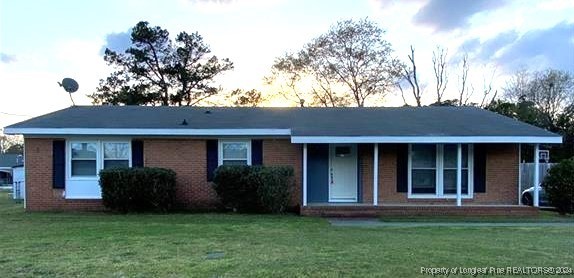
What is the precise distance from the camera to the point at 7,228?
11.9 meters

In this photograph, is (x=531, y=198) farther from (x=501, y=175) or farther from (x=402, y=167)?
(x=402, y=167)

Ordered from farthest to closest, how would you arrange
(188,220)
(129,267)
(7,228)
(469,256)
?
(188,220) < (7,228) < (469,256) < (129,267)

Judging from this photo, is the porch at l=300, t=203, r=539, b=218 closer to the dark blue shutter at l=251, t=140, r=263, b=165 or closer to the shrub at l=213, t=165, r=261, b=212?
the shrub at l=213, t=165, r=261, b=212

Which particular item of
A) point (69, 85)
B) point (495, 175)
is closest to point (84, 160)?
point (69, 85)

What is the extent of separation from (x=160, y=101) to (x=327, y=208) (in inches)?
1093

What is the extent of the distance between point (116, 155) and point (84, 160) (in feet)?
3.16

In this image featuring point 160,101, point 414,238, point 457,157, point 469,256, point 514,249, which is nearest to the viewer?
point 469,256

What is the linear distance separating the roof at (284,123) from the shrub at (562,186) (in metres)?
0.84

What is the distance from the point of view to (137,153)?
17109 mm

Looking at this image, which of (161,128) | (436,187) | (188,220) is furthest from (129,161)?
(436,187)

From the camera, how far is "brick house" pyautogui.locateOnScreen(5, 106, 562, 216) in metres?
16.4

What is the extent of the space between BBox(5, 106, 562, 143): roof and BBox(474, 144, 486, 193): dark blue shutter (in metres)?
0.70

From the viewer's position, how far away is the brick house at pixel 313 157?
53.7 ft

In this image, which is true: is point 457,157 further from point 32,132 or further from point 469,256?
point 32,132
